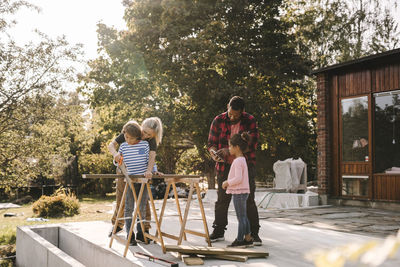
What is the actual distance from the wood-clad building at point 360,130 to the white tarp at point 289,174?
2.15 meters

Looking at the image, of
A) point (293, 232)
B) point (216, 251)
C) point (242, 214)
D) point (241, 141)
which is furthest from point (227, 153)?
point (293, 232)

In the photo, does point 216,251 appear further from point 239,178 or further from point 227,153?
point 227,153

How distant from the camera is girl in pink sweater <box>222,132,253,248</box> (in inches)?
177

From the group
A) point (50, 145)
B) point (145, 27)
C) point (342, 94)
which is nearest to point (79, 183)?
point (145, 27)

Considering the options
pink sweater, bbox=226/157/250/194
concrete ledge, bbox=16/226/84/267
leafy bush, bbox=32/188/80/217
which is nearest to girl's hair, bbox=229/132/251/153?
pink sweater, bbox=226/157/250/194

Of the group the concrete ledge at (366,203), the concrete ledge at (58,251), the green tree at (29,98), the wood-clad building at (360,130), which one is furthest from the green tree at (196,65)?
the concrete ledge at (58,251)

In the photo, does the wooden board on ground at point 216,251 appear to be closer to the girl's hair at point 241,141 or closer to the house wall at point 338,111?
the girl's hair at point 241,141

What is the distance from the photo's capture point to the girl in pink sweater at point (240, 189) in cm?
449

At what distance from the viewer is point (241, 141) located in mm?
4629

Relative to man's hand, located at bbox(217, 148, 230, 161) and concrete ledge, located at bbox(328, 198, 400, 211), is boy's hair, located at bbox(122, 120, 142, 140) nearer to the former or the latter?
man's hand, located at bbox(217, 148, 230, 161)

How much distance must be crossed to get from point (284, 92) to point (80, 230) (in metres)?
12.9

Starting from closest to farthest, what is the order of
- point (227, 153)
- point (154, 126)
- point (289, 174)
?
1. point (227, 153)
2. point (154, 126)
3. point (289, 174)

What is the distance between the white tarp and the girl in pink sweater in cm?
814

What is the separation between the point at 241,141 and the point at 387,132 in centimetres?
622
